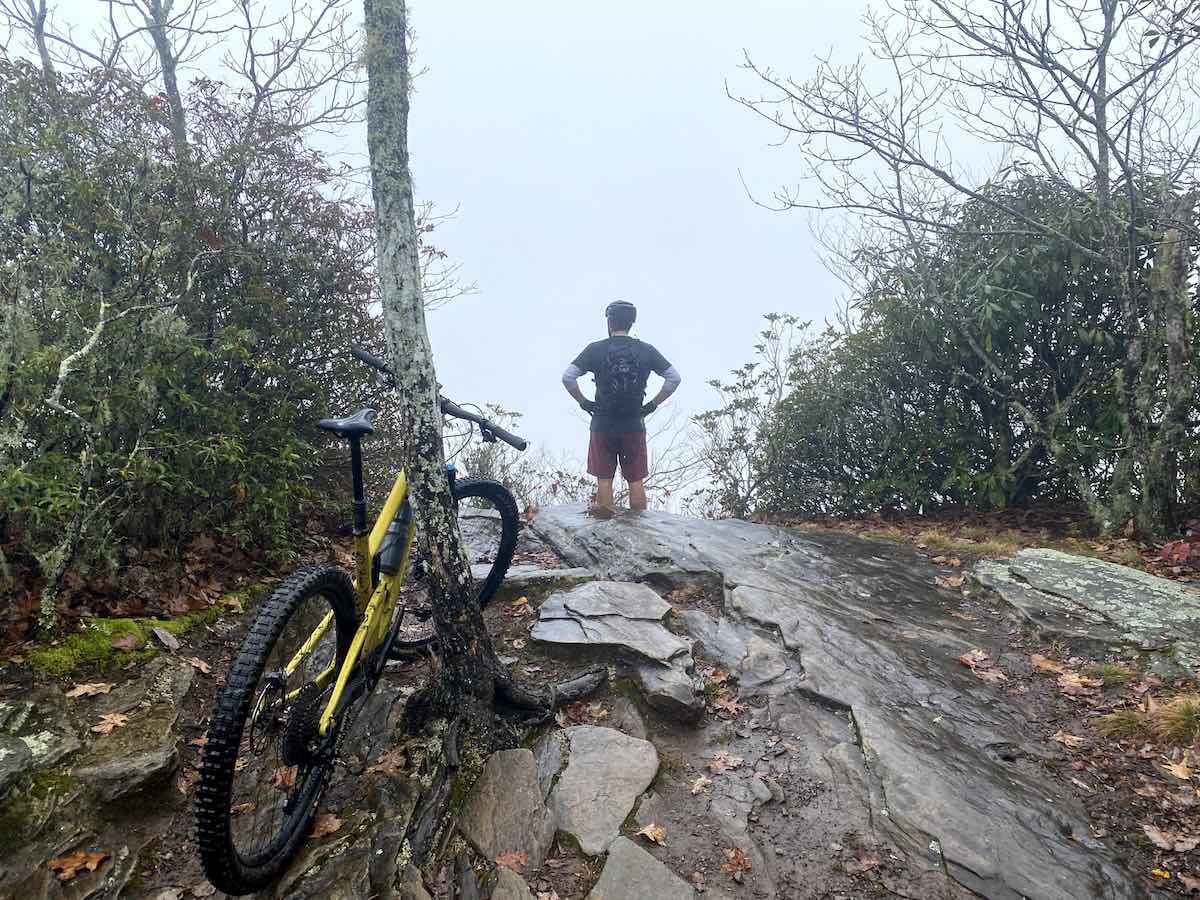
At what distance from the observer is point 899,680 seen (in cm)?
440

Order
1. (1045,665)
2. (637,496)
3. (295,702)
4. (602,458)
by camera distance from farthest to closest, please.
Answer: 1. (637,496)
2. (602,458)
3. (1045,665)
4. (295,702)

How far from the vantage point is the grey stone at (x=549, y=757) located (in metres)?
3.39

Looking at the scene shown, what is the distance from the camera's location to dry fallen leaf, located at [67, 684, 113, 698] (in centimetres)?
344

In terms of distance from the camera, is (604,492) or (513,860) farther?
(604,492)

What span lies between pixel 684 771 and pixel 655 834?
0.50m

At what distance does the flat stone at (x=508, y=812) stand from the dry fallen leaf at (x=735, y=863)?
2.57ft

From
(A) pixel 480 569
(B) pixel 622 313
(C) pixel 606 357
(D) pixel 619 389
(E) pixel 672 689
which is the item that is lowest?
(E) pixel 672 689

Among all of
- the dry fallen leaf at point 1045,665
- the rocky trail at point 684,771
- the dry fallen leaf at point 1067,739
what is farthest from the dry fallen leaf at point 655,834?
the dry fallen leaf at point 1045,665

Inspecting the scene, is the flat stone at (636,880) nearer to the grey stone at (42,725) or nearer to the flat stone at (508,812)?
the flat stone at (508,812)

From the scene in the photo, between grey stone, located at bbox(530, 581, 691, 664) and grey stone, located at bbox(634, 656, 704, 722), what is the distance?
0.08 meters

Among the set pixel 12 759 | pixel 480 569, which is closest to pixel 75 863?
pixel 12 759

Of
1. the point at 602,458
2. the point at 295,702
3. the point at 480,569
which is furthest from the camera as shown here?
the point at 602,458

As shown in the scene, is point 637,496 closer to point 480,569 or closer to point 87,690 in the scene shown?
point 480,569

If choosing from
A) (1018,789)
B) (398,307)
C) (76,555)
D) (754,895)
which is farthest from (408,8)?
(1018,789)
